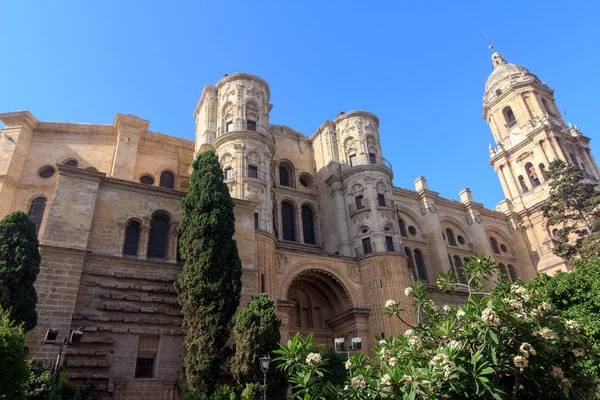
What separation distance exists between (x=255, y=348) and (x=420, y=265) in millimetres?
20378

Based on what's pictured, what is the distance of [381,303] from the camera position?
73.0 ft

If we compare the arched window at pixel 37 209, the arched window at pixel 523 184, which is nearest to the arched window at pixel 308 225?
the arched window at pixel 37 209

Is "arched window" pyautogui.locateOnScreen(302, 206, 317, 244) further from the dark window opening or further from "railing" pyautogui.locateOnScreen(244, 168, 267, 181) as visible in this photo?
the dark window opening

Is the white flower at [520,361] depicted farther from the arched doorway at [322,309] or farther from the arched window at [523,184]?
the arched window at [523,184]

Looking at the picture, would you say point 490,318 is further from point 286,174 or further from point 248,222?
point 286,174

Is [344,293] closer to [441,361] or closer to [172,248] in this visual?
[172,248]

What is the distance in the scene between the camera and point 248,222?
63.2 feet

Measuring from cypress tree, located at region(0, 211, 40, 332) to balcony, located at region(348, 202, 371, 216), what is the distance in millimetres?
16687

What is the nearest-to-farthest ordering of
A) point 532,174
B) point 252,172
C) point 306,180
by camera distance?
1. point 252,172
2. point 306,180
3. point 532,174

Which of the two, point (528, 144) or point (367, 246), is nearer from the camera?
point (367, 246)

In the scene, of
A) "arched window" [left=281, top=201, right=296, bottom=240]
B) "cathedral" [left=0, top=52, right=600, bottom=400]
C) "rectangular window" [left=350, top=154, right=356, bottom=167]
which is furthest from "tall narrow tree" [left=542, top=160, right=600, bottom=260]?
"arched window" [left=281, top=201, right=296, bottom=240]

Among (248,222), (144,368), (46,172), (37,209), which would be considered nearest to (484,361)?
(144,368)

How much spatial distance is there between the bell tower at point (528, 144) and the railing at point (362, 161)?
17.6 meters

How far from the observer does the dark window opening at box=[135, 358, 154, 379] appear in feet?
47.6
